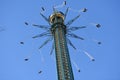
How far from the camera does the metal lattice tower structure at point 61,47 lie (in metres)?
56.3

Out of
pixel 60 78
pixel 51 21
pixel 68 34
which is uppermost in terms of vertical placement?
pixel 51 21

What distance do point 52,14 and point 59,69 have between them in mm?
20420

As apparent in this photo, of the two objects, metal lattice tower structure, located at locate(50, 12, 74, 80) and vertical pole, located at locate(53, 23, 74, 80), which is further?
metal lattice tower structure, located at locate(50, 12, 74, 80)

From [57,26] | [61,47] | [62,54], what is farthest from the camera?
[57,26]

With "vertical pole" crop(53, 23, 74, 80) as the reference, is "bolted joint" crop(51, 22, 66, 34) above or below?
above

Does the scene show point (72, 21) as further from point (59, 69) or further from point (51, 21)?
point (59, 69)

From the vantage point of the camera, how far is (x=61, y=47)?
63250 mm

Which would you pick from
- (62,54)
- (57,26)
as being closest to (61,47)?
(62,54)

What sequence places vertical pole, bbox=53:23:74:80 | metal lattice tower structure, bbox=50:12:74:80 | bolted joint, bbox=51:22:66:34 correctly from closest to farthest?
vertical pole, bbox=53:23:74:80 < metal lattice tower structure, bbox=50:12:74:80 < bolted joint, bbox=51:22:66:34

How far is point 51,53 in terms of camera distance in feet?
214

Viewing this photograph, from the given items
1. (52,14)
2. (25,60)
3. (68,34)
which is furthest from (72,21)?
(25,60)

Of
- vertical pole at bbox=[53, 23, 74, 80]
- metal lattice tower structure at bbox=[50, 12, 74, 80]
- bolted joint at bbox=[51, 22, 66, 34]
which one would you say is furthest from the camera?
bolted joint at bbox=[51, 22, 66, 34]

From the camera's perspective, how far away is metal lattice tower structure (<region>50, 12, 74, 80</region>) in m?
56.3

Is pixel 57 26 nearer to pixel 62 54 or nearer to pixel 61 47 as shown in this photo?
pixel 61 47
